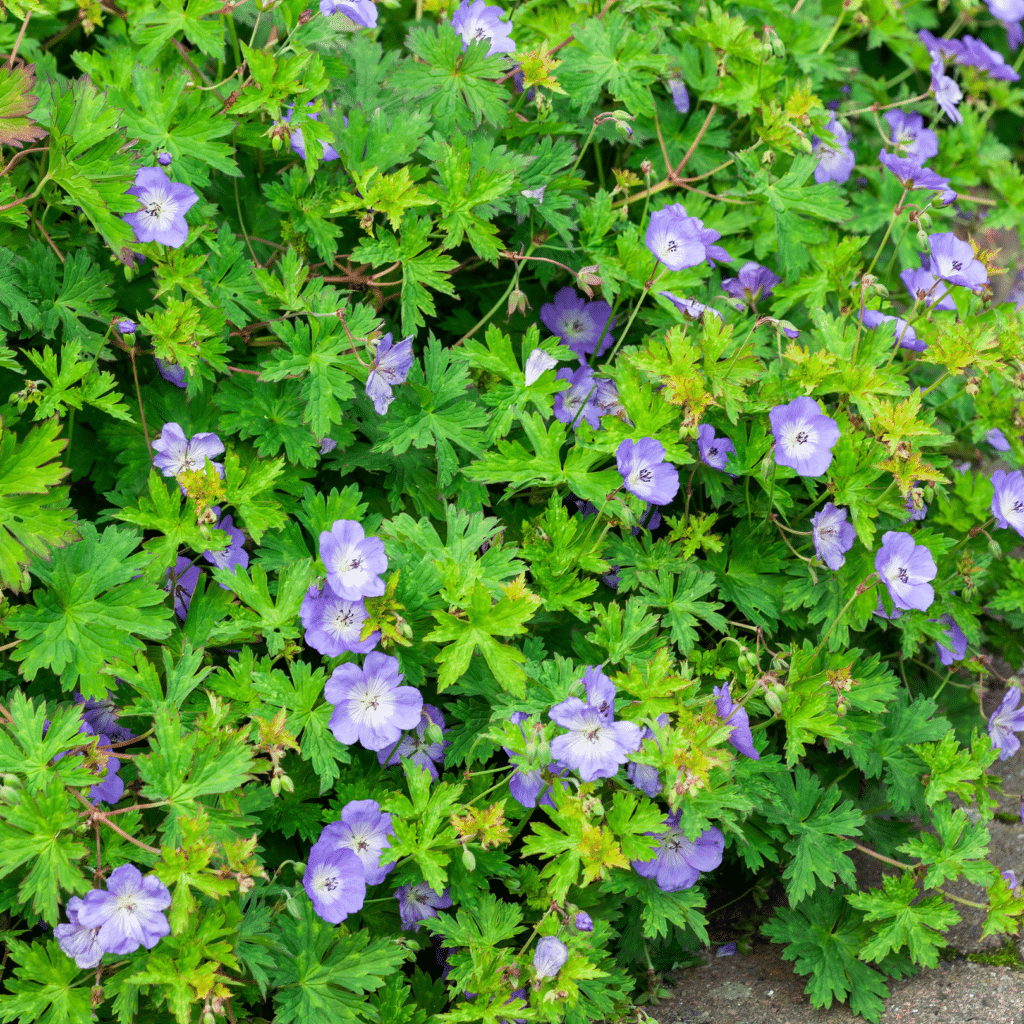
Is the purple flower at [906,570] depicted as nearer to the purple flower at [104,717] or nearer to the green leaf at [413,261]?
the green leaf at [413,261]

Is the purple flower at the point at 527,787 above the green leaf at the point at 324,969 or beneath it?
above

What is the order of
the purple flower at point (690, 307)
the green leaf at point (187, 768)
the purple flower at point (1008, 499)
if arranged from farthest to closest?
the purple flower at point (1008, 499), the purple flower at point (690, 307), the green leaf at point (187, 768)

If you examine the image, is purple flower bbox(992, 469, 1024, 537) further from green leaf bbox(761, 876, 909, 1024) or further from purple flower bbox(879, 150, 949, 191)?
green leaf bbox(761, 876, 909, 1024)

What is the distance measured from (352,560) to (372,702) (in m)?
0.29

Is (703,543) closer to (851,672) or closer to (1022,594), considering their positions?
(851,672)

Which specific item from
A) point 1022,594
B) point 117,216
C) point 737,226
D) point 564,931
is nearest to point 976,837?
point 1022,594

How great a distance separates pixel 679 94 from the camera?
3000mm

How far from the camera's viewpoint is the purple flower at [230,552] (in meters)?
2.29

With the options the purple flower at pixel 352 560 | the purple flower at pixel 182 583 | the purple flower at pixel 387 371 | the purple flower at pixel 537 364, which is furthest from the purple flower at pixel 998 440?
the purple flower at pixel 182 583

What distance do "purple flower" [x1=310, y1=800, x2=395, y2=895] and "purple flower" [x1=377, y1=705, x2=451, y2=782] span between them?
142 mm

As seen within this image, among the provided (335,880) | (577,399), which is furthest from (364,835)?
(577,399)

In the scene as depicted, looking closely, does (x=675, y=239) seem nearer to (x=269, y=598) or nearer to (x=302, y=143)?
(x=302, y=143)

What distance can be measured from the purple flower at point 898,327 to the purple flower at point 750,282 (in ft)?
0.87

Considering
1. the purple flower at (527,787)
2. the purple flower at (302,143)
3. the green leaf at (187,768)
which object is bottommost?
the purple flower at (527,787)
